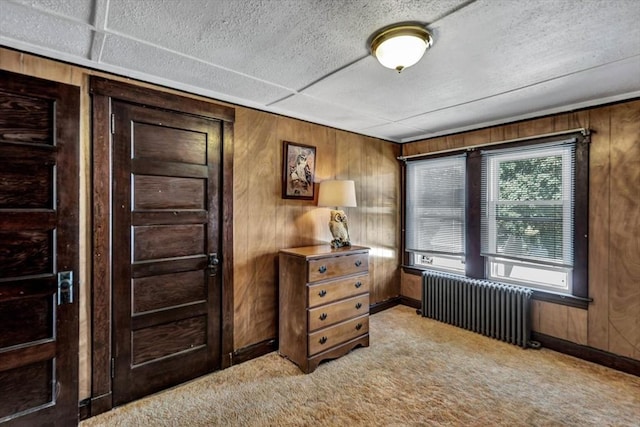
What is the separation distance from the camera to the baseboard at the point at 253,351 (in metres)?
2.71

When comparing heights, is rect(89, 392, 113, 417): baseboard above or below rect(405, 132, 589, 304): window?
below

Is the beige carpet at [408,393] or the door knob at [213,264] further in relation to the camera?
the door knob at [213,264]

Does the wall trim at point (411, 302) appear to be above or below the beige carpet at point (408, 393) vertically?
above

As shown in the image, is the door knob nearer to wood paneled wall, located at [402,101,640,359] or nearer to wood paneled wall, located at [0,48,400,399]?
wood paneled wall, located at [0,48,400,399]

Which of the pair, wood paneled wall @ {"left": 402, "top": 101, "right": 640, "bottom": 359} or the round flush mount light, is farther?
wood paneled wall @ {"left": 402, "top": 101, "right": 640, "bottom": 359}

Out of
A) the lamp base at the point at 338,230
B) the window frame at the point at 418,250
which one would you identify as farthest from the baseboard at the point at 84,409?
the window frame at the point at 418,250

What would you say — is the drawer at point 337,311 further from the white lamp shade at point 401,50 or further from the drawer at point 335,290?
the white lamp shade at point 401,50

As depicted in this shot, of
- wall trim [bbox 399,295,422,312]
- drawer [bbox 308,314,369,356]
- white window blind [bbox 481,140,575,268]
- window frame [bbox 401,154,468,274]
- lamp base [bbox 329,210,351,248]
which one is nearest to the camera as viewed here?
drawer [bbox 308,314,369,356]

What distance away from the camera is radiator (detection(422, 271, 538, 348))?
10.0ft

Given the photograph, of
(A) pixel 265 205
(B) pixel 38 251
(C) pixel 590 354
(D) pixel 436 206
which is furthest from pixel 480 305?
(B) pixel 38 251

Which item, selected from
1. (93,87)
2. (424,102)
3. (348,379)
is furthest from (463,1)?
(348,379)

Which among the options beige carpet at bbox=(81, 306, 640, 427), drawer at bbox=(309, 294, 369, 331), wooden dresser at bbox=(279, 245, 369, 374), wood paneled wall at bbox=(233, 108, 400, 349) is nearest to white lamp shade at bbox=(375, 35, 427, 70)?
wood paneled wall at bbox=(233, 108, 400, 349)

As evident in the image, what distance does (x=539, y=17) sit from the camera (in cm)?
149

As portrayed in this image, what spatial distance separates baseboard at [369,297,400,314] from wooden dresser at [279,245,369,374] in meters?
0.90
